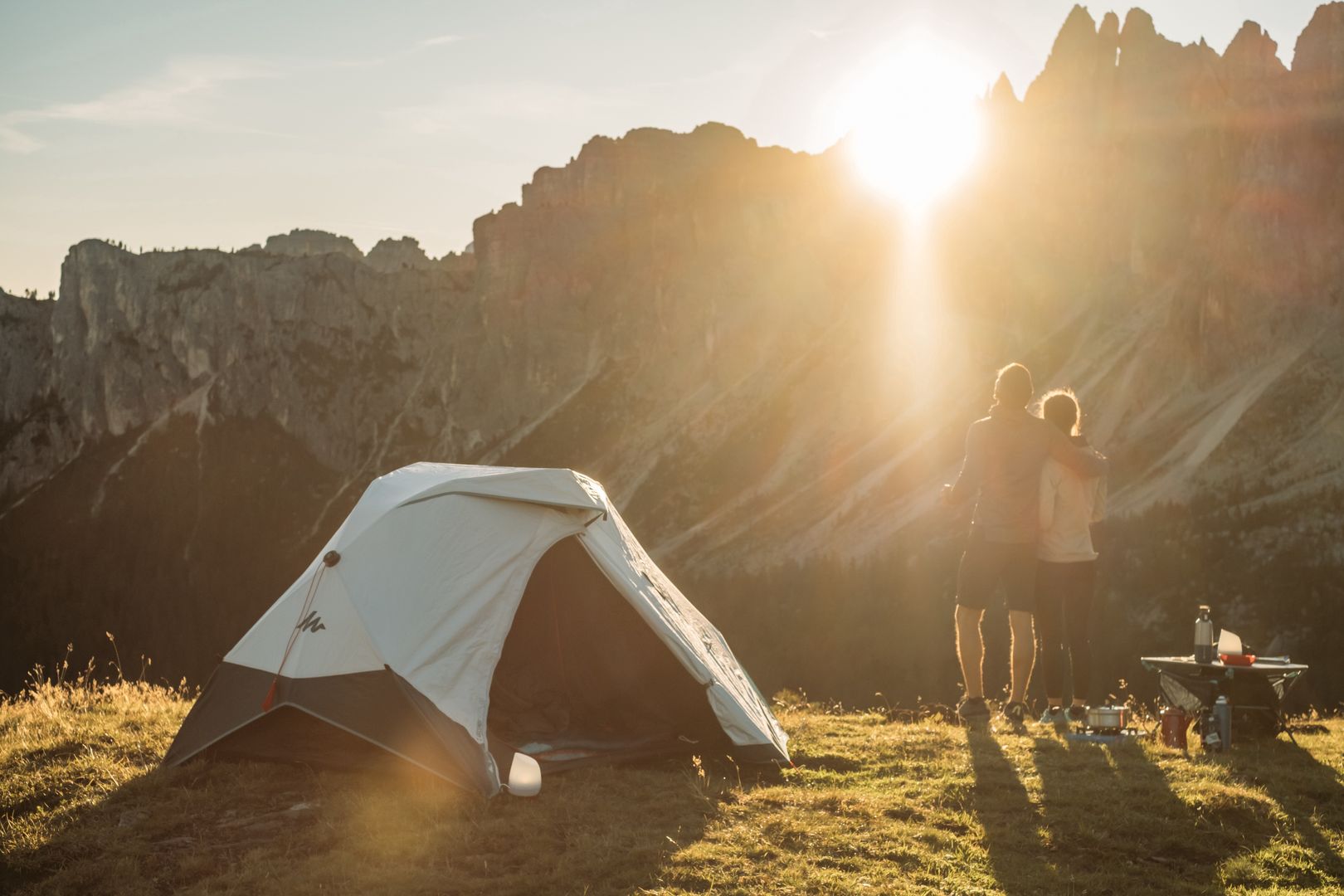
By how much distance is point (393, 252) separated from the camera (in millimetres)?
148125

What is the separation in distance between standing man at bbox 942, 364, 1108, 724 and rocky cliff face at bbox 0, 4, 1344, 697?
122 feet

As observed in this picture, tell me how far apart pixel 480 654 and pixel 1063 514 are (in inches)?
204

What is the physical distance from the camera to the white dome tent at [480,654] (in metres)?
8.64

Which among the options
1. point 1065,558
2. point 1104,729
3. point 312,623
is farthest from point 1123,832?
point 312,623

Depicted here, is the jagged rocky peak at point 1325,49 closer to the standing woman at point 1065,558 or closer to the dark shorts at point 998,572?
the standing woman at point 1065,558

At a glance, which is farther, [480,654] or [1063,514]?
[1063,514]

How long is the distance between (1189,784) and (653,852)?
3935 millimetres

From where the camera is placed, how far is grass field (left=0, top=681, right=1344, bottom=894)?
634 cm

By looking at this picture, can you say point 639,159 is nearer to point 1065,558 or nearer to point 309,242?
point 309,242

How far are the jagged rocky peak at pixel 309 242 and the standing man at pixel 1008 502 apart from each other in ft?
523

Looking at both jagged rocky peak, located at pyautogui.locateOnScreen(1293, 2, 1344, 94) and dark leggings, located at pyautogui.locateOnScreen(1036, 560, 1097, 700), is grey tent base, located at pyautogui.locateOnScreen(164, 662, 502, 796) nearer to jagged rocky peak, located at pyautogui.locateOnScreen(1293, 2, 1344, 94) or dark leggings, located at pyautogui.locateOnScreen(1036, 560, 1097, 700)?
dark leggings, located at pyautogui.locateOnScreen(1036, 560, 1097, 700)

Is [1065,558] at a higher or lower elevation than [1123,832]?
higher

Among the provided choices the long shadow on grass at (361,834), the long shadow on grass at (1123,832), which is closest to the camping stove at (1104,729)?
the long shadow on grass at (1123,832)

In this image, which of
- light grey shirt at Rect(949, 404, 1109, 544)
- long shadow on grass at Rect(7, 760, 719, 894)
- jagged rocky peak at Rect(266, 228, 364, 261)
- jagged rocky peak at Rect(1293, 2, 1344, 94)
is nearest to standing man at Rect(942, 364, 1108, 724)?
light grey shirt at Rect(949, 404, 1109, 544)
